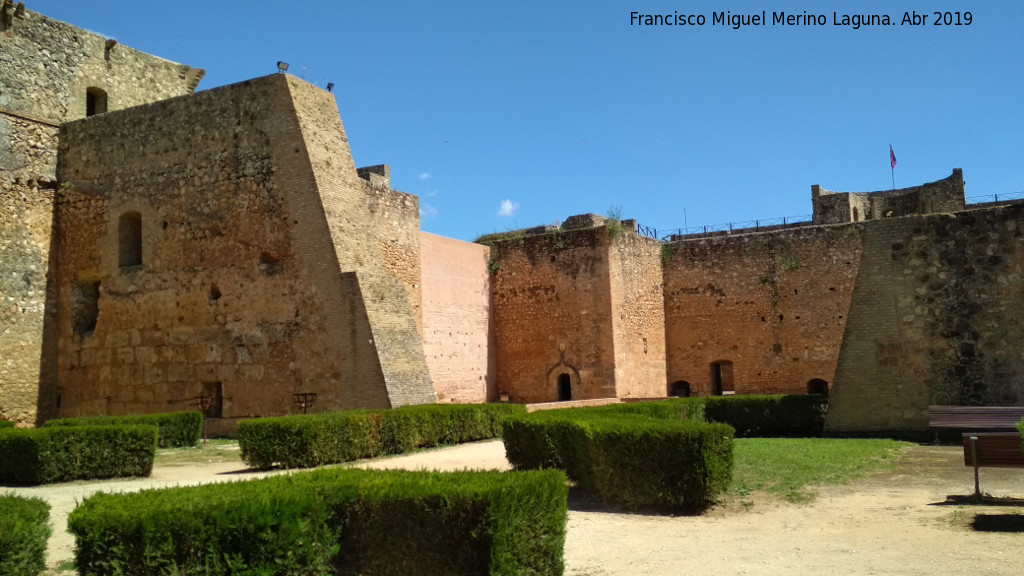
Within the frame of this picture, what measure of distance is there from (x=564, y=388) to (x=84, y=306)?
1204 cm

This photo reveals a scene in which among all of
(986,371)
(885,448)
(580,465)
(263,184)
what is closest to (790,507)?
(580,465)

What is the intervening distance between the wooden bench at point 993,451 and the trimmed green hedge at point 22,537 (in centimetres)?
736

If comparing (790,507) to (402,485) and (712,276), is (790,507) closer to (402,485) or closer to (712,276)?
(402,485)

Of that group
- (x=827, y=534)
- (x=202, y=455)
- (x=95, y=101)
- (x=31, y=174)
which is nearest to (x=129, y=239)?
(x=31, y=174)

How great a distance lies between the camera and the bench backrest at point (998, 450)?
707cm

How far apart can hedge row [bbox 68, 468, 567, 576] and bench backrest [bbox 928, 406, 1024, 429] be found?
7.03m

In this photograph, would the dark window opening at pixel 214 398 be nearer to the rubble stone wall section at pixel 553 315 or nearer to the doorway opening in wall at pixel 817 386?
the rubble stone wall section at pixel 553 315

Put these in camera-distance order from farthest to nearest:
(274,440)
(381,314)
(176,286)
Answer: (176,286)
(381,314)
(274,440)

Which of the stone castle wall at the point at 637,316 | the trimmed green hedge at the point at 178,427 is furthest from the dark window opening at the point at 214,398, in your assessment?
the stone castle wall at the point at 637,316

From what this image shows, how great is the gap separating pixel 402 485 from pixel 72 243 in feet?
45.9

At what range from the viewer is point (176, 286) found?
15.1m

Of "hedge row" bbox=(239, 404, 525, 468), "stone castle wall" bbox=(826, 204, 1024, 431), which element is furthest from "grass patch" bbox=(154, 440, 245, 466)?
"stone castle wall" bbox=(826, 204, 1024, 431)

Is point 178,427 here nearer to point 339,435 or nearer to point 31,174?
point 339,435

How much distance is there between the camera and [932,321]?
12.8m
